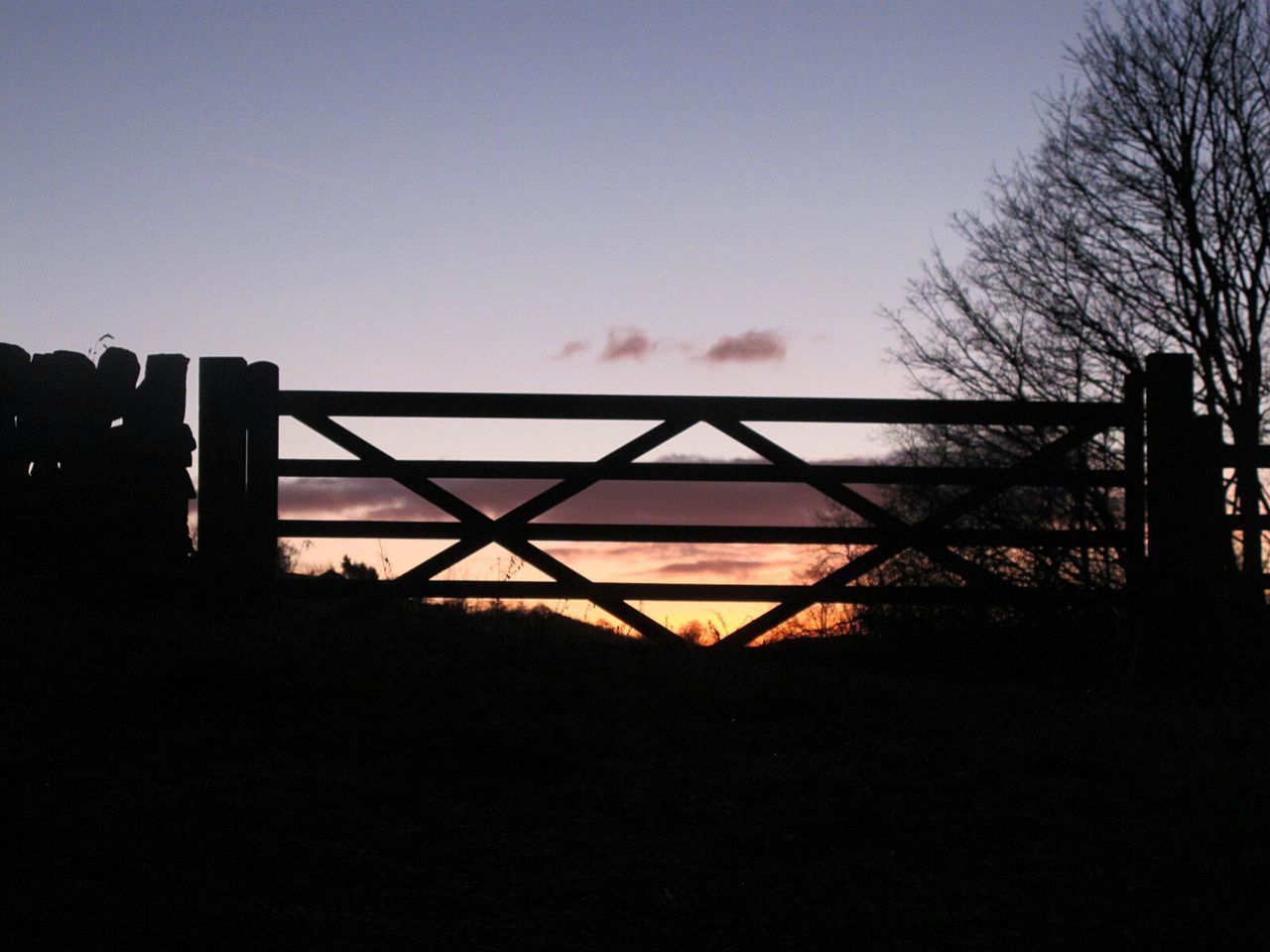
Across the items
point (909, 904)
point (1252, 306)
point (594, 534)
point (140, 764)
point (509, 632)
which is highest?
point (1252, 306)

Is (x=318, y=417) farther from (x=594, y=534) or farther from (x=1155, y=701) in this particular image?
(x=1155, y=701)

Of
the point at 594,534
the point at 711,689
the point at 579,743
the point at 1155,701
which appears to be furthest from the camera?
the point at 594,534

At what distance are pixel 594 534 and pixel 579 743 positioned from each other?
2917 millimetres

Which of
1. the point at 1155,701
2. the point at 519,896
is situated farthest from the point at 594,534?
the point at 519,896

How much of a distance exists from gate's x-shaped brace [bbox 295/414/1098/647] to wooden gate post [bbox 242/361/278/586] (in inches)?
13.8

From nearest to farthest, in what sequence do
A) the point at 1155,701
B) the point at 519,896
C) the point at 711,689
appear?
the point at 519,896
the point at 711,689
the point at 1155,701

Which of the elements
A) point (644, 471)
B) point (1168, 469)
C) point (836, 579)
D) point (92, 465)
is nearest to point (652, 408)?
point (644, 471)

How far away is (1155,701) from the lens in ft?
23.3

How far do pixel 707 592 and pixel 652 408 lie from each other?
4.22ft

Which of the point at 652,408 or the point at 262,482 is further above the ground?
the point at 652,408

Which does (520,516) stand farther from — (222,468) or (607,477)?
(222,468)

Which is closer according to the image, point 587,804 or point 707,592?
point 587,804

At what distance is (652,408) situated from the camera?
8195 millimetres

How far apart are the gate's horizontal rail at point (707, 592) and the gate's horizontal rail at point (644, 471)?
71 centimetres
